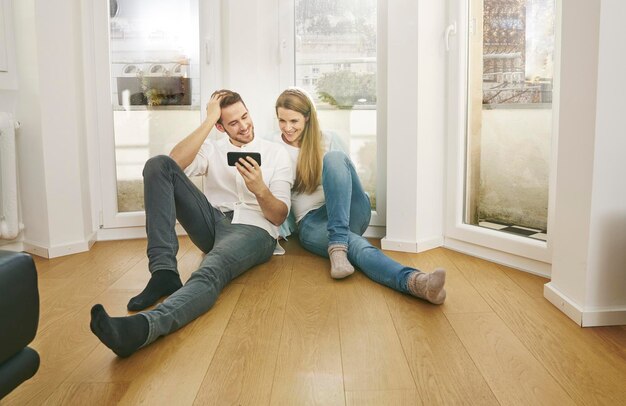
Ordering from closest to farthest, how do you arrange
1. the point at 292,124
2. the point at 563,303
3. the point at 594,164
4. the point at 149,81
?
the point at 594,164 → the point at 563,303 → the point at 292,124 → the point at 149,81

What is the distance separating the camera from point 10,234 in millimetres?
2580

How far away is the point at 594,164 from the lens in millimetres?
1660

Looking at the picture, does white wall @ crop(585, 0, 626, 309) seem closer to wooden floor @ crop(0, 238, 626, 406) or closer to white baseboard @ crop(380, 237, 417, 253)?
wooden floor @ crop(0, 238, 626, 406)

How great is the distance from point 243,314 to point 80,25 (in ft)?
6.07

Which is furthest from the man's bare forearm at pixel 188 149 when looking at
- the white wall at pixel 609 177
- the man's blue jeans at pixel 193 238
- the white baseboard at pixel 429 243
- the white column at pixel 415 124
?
the white wall at pixel 609 177

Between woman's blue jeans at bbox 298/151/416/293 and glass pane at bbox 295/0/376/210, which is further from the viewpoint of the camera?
glass pane at bbox 295/0/376/210

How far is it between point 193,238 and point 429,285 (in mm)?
967

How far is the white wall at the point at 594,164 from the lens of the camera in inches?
64.3

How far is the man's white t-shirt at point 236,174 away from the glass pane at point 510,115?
2.91 feet

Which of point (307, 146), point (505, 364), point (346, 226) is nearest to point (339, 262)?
point (346, 226)

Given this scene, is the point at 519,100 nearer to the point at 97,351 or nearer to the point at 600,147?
the point at 600,147

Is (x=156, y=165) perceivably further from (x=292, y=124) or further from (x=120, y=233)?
(x=120, y=233)

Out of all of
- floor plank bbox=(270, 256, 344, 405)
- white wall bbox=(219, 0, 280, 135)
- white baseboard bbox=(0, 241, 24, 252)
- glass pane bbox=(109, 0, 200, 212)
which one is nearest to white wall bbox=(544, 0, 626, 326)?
floor plank bbox=(270, 256, 344, 405)

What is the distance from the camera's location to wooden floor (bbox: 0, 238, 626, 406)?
1.28 meters
